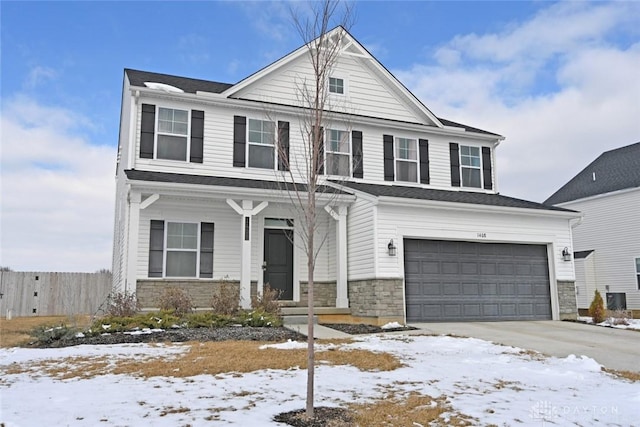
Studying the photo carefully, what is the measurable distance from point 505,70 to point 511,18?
8.73ft

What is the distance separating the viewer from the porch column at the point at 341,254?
13.1 m

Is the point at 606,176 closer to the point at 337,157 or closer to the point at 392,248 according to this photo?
the point at 337,157

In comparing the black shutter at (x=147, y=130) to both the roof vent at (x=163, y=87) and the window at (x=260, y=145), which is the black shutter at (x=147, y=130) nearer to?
the roof vent at (x=163, y=87)

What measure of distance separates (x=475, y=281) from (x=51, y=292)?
570 inches

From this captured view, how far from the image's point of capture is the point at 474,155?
17.0 meters

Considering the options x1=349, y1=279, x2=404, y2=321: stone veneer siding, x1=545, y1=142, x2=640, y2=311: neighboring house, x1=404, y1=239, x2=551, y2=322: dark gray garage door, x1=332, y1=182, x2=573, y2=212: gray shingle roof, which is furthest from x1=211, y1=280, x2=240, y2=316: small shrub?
x1=545, y1=142, x2=640, y2=311: neighboring house

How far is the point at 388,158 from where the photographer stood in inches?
617

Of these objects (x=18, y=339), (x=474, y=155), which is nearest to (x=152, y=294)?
(x=18, y=339)

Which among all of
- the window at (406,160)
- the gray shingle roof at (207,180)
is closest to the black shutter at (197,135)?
the gray shingle roof at (207,180)

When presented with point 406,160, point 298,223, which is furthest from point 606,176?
point 298,223

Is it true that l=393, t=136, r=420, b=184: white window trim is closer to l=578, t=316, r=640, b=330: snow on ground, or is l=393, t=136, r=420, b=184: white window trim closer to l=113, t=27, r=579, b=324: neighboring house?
l=113, t=27, r=579, b=324: neighboring house

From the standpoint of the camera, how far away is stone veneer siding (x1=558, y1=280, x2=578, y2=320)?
545 inches

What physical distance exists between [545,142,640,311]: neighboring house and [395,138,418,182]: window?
9.78 meters

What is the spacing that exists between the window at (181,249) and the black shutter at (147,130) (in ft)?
6.51
